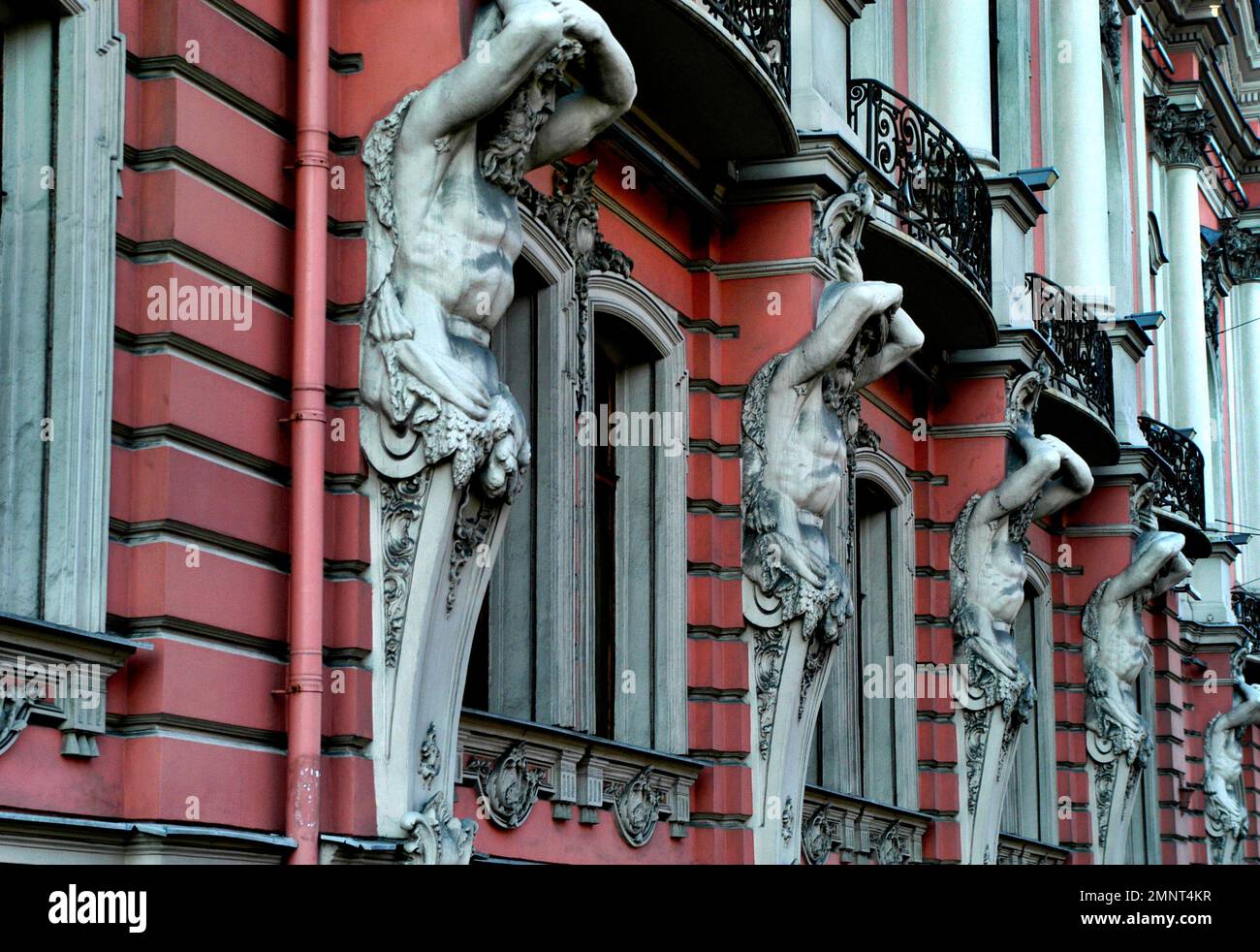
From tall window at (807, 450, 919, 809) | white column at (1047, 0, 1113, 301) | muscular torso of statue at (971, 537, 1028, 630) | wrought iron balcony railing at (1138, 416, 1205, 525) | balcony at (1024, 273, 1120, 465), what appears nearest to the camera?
tall window at (807, 450, 919, 809)

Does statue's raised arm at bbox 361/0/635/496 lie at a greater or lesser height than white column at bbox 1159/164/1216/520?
lesser

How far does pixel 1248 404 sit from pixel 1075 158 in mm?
15122

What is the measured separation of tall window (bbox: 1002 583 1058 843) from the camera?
20.5 meters

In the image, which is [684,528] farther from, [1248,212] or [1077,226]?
[1248,212]

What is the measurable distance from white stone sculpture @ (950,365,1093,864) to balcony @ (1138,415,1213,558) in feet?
23.6

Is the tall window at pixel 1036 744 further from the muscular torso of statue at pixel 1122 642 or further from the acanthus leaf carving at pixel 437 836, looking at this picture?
the acanthus leaf carving at pixel 437 836

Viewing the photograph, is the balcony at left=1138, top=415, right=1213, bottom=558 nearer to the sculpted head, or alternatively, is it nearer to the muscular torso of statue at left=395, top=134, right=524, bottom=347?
the sculpted head

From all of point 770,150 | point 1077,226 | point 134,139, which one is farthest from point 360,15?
point 1077,226

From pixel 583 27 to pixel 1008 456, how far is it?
9128mm

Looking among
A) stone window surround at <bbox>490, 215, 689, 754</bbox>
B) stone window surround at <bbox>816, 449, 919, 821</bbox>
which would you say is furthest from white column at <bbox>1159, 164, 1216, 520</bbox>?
stone window surround at <bbox>490, 215, 689, 754</bbox>

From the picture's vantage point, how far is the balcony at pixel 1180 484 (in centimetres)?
2481

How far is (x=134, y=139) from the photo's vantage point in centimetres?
844

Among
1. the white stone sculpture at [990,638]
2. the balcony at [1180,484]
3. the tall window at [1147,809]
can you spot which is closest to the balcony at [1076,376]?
the white stone sculpture at [990,638]
